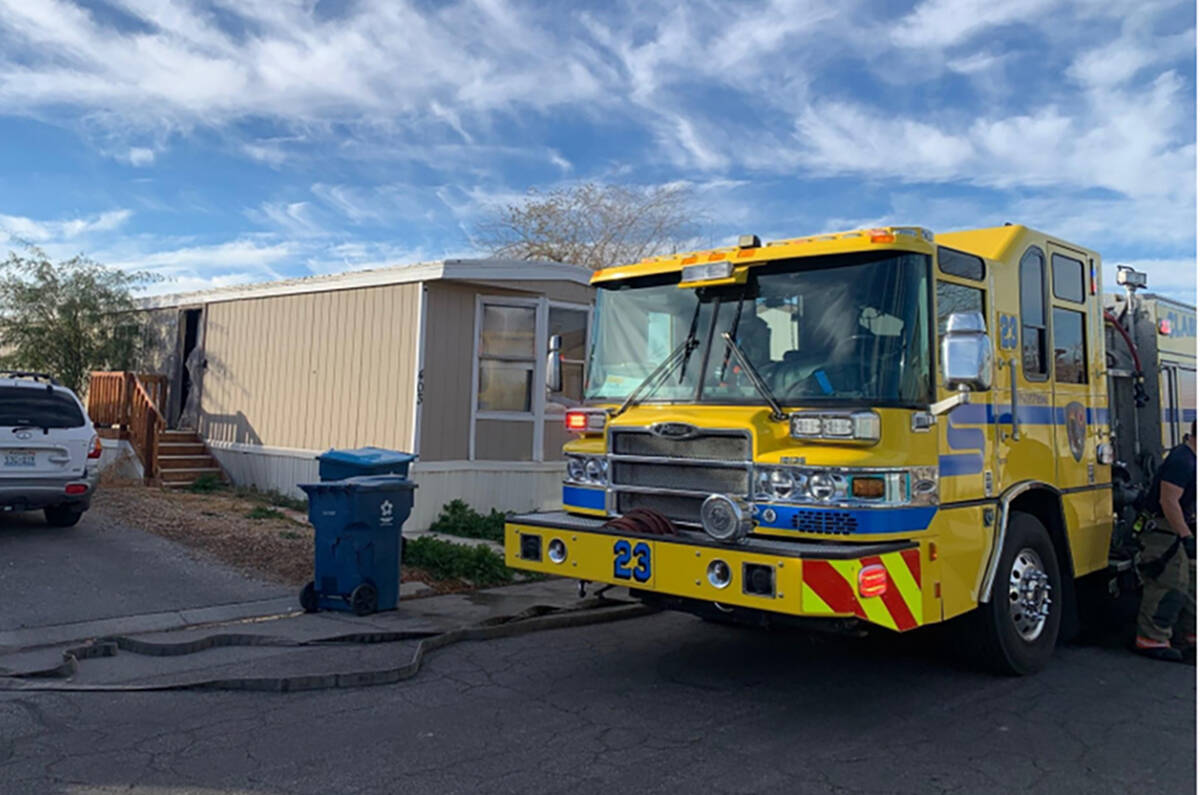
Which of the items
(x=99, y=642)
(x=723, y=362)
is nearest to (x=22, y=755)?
(x=99, y=642)

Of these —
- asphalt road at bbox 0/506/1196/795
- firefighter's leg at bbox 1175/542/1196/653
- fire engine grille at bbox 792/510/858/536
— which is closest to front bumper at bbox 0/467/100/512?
asphalt road at bbox 0/506/1196/795

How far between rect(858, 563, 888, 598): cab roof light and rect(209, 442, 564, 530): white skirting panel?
24.1 feet

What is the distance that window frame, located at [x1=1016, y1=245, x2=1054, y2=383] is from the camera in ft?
19.9

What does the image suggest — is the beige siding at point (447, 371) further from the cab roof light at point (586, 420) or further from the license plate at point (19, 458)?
the cab roof light at point (586, 420)

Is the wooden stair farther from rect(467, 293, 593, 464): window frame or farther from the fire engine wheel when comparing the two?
the fire engine wheel

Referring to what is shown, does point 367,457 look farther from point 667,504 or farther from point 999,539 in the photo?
point 999,539

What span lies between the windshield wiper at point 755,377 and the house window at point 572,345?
6980 mm

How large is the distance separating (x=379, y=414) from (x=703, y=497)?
733 cm

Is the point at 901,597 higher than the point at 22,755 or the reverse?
higher

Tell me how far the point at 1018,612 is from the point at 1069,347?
1.89 meters

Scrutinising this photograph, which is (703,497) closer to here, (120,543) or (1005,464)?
(1005,464)

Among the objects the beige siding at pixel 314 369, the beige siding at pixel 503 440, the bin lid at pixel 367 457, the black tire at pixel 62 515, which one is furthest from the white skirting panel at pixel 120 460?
the bin lid at pixel 367 457

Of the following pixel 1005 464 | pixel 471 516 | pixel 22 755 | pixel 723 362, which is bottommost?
pixel 22 755

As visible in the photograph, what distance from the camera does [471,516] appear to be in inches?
453
